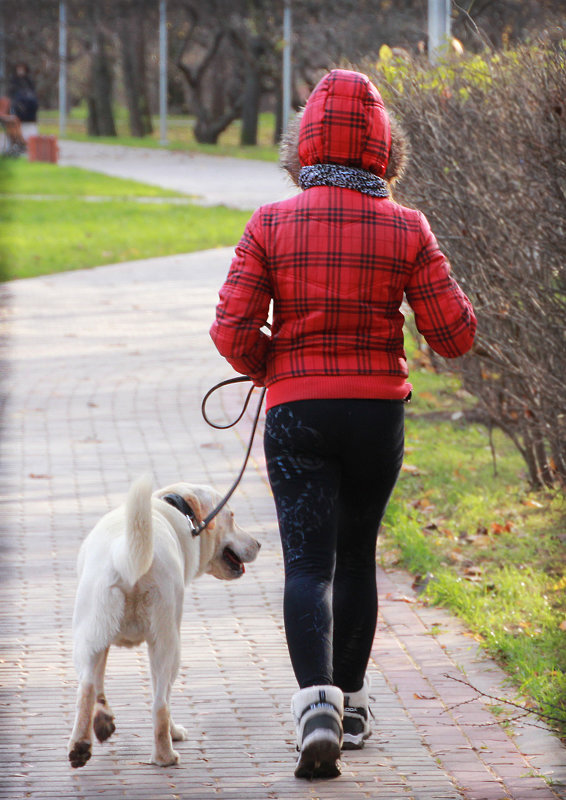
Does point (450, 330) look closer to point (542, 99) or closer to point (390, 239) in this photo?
point (390, 239)

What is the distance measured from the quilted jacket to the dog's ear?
2.37 ft

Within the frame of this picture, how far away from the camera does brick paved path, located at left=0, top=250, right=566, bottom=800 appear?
365cm

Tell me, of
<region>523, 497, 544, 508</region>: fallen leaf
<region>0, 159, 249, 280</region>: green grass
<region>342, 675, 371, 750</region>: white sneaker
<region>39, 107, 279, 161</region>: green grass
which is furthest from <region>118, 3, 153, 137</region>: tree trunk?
<region>342, 675, 371, 750</region>: white sneaker

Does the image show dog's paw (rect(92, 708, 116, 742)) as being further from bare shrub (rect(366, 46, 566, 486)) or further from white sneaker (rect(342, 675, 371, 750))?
bare shrub (rect(366, 46, 566, 486))

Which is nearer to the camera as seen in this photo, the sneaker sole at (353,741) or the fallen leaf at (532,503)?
the sneaker sole at (353,741)

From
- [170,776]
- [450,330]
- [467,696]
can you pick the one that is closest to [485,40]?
[450,330]

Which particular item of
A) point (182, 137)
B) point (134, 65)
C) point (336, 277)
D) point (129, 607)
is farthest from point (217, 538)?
point (182, 137)

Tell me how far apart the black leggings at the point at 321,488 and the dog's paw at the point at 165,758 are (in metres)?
0.54

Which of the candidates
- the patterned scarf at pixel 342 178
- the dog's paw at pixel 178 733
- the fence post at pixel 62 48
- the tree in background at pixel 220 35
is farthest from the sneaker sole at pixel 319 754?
the fence post at pixel 62 48

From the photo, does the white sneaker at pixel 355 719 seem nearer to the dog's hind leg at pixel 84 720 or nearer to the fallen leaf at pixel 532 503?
the dog's hind leg at pixel 84 720

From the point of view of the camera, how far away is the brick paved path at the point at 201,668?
3.65m

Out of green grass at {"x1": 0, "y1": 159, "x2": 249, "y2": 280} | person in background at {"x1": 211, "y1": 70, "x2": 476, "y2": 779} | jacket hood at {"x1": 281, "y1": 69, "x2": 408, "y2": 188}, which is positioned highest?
jacket hood at {"x1": 281, "y1": 69, "x2": 408, "y2": 188}

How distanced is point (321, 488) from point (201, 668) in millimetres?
1467

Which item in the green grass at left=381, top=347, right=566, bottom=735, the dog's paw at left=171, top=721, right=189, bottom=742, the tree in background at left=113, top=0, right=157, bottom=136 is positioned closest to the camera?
the dog's paw at left=171, top=721, right=189, bottom=742
